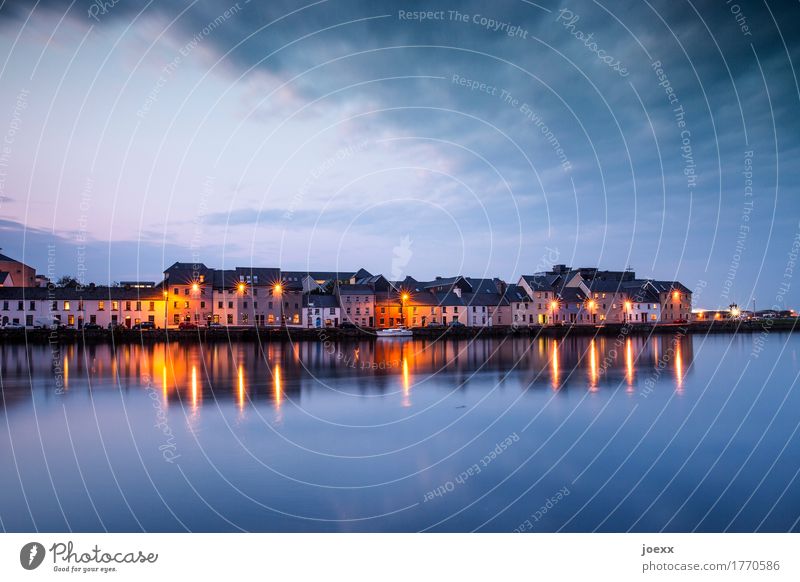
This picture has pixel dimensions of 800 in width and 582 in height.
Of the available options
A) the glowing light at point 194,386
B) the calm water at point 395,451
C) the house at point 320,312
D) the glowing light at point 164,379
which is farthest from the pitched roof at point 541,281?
the glowing light at point 164,379

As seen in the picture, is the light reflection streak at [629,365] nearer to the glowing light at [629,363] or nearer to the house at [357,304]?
the glowing light at [629,363]

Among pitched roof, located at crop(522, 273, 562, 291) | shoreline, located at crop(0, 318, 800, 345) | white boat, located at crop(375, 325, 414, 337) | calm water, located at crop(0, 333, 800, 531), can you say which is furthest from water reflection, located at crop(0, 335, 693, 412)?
pitched roof, located at crop(522, 273, 562, 291)

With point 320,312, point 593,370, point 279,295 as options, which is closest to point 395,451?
point 593,370

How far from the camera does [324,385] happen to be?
2538 centimetres

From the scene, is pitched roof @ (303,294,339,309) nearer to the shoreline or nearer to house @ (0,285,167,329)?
the shoreline

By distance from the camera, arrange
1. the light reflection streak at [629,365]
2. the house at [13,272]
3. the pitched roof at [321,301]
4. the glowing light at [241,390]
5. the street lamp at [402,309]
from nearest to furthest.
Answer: the glowing light at [241,390], the light reflection streak at [629,365], the house at [13,272], the pitched roof at [321,301], the street lamp at [402,309]

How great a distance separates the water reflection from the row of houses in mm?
18024

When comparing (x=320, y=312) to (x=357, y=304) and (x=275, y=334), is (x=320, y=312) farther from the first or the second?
(x=275, y=334)

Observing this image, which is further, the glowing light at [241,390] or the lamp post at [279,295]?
the lamp post at [279,295]

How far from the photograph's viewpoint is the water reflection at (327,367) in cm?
2486

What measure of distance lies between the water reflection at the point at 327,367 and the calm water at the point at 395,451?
318 mm

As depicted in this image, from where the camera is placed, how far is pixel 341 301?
232 feet

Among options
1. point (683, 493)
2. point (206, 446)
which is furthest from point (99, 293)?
point (683, 493)
